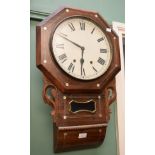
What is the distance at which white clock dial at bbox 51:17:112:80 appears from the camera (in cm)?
108

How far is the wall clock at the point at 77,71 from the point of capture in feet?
3.44

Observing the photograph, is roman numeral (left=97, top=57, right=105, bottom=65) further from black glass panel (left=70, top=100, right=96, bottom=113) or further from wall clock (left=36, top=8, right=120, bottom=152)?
black glass panel (left=70, top=100, right=96, bottom=113)

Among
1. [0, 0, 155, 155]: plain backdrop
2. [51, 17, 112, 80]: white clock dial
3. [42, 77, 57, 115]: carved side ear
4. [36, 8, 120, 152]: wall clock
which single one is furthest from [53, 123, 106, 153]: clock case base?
[0, 0, 155, 155]: plain backdrop

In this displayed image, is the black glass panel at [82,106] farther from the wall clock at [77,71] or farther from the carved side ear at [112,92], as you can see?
the carved side ear at [112,92]

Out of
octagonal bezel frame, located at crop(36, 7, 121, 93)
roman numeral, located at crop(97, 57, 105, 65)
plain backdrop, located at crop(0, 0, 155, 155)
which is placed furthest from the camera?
roman numeral, located at crop(97, 57, 105, 65)

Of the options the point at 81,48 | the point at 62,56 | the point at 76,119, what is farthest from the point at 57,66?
the point at 76,119

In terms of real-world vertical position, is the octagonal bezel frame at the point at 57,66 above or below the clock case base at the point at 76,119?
above

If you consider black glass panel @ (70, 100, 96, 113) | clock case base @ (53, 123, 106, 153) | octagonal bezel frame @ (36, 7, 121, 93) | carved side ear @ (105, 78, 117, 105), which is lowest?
clock case base @ (53, 123, 106, 153)
